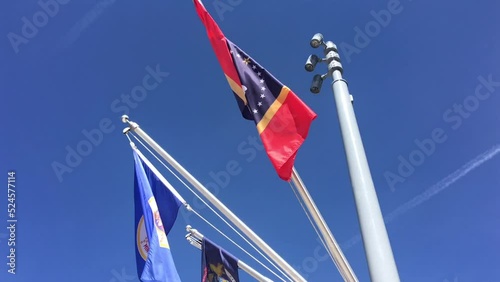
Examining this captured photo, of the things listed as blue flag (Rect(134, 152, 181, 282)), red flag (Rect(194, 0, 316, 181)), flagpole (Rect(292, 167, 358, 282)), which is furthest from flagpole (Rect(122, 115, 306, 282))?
red flag (Rect(194, 0, 316, 181))

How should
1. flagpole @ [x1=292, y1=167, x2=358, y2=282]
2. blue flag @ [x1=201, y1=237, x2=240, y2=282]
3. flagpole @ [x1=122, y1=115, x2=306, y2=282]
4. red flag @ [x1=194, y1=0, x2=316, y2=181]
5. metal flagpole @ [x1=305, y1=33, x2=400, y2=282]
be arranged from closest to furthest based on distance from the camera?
metal flagpole @ [x1=305, y1=33, x2=400, y2=282] → red flag @ [x1=194, y1=0, x2=316, y2=181] → flagpole @ [x1=292, y1=167, x2=358, y2=282] → flagpole @ [x1=122, y1=115, x2=306, y2=282] → blue flag @ [x1=201, y1=237, x2=240, y2=282]

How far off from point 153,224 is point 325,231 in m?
3.84

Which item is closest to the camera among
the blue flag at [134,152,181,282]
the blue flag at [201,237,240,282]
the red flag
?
the red flag

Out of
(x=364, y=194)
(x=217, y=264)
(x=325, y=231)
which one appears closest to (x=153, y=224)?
(x=217, y=264)

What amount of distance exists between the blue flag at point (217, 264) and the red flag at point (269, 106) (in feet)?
12.5

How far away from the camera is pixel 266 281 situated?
8008mm

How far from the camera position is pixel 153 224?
8.72 meters

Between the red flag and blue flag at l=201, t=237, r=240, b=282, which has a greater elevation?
the red flag

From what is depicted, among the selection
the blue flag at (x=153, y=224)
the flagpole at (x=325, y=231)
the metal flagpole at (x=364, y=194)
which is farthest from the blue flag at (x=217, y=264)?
the metal flagpole at (x=364, y=194)

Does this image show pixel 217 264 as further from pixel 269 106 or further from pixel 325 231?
pixel 269 106

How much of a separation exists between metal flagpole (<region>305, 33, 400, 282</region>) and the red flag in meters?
0.72

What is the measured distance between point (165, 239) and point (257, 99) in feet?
13.0

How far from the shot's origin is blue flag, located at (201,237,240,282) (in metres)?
8.92

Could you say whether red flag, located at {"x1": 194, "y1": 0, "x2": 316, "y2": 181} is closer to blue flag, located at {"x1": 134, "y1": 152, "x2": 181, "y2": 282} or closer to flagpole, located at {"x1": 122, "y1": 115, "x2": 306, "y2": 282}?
flagpole, located at {"x1": 122, "y1": 115, "x2": 306, "y2": 282}
